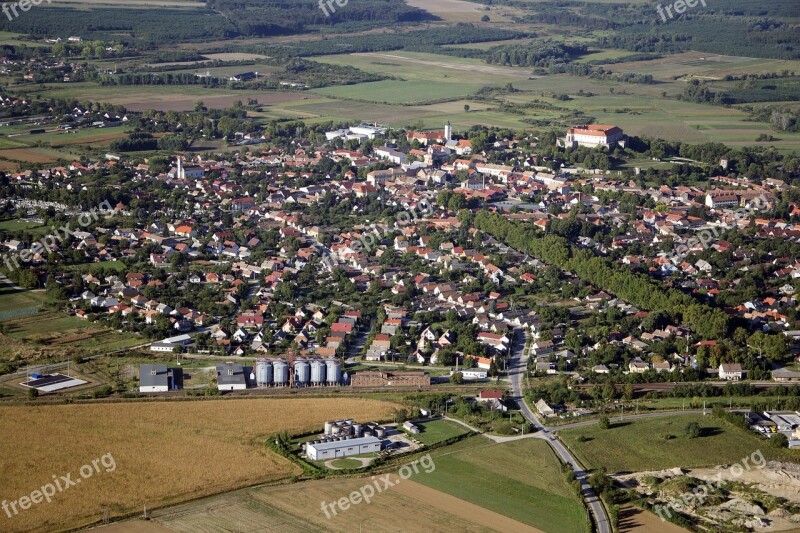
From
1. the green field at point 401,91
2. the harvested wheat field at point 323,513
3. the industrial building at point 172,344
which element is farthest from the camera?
the green field at point 401,91

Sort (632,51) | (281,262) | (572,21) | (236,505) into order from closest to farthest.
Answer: (236,505) < (281,262) < (632,51) < (572,21)

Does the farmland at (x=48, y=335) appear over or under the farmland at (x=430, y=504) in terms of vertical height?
over

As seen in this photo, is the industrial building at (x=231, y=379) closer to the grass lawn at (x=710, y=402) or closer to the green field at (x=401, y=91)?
the grass lawn at (x=710, y=402)

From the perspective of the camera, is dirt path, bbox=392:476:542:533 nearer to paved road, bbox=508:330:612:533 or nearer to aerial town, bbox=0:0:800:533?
aerial town, bbox=0:0:800:533

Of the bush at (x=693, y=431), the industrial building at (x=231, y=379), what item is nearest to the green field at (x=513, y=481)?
the bush at (x=693, y=431)

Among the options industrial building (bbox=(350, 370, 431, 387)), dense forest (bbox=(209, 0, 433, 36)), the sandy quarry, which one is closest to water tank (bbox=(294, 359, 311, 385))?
industrial building (bbox=(350, 370, 431, 387))

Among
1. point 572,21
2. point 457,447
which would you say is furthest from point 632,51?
point 457,447

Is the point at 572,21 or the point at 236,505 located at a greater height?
the point at 572,21

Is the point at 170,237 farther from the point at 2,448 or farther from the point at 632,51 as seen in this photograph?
the point at 632,51

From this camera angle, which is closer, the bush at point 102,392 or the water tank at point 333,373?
the bush at point 102,392
